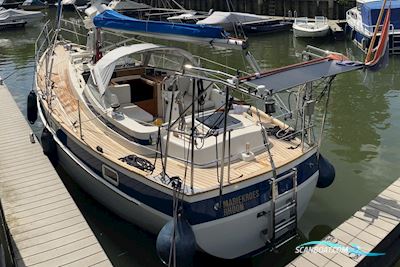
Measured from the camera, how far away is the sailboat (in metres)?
6.84

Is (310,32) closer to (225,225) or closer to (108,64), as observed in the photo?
(108,64)

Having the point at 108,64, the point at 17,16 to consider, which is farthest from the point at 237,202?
the point at 17,16

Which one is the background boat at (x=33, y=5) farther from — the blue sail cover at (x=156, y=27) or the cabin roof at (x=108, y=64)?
the cabin roof at (x=108, y=64)

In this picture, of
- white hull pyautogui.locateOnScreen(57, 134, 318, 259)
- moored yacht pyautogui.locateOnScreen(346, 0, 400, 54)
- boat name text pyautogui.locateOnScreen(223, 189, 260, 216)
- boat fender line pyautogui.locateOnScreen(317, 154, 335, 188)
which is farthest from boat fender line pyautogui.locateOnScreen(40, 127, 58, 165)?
moored yacht pyautogui.locateOnScreen(346, 0, 400, 54)

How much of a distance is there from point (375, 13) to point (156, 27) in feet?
55.8

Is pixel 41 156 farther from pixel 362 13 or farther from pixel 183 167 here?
pixel 362 13

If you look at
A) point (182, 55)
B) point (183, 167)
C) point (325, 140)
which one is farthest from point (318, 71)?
point (325, 140)

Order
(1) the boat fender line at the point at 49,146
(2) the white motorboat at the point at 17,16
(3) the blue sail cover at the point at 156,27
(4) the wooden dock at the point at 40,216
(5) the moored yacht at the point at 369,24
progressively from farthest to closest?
(2) the white motorboat at the point at 17,16, (5) the moored yacht at the point at 369,24, (1) the boat fender line at the point at 49,146, (3) the blue sail cover at the point at 156,27, (4) the wooden dock at the point at 40,216

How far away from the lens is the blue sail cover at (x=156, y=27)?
8.56m

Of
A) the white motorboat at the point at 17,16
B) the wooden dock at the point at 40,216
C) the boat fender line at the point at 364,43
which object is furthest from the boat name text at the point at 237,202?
the white motorboat at the point at 17,16

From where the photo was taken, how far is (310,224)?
8.87 m

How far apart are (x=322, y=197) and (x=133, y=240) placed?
3.96 m

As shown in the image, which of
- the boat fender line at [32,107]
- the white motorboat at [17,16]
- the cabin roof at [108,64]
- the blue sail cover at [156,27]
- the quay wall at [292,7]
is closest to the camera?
the blue sail cover at [156,27]

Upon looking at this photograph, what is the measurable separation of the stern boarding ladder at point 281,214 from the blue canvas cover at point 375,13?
17806 millimetres
